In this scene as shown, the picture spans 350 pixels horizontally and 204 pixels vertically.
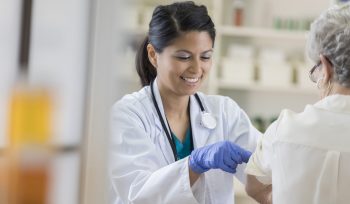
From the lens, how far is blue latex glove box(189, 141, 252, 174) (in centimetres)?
131

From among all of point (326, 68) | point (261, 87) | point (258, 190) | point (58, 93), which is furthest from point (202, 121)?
point (261, 87)

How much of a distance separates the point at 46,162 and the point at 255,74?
2.98 m

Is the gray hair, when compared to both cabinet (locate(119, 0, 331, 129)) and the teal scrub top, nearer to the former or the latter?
the teal scrub top

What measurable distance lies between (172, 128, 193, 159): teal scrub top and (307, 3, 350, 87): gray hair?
2.00ft

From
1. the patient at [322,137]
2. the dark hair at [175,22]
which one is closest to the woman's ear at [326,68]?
the patient at [322,137]

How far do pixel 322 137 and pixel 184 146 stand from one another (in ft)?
2.01

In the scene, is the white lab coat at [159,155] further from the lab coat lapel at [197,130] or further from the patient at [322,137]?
the patient at [322,137]

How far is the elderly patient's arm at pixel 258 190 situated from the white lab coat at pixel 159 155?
0.44 feet

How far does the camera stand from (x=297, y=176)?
104 centimetres

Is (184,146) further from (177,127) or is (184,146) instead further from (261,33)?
(261,33)

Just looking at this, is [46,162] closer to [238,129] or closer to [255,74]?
[238,129]

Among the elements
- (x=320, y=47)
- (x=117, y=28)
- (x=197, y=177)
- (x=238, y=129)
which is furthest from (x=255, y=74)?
(x=117, y=28)

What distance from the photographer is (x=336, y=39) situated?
1.03 meters

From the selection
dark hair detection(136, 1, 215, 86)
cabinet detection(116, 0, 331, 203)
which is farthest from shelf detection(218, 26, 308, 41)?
dark hair detection(136, 1, 215, 86)
